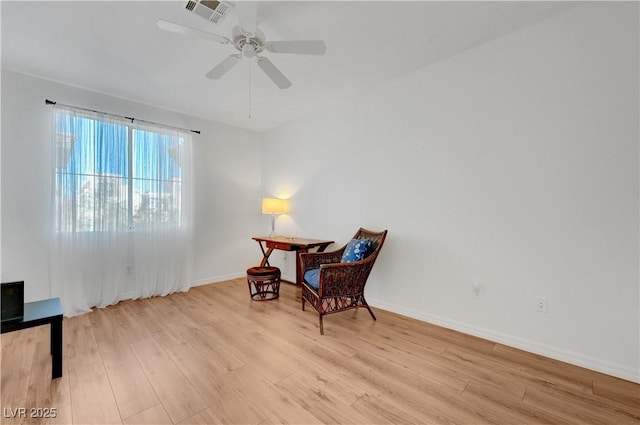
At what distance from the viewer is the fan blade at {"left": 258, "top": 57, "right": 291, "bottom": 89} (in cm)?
206

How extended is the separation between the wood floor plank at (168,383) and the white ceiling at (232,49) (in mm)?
2573

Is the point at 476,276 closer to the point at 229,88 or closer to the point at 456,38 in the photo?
the point at 456,38

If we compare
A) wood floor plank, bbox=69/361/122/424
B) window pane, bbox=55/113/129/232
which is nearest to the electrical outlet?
wood floor plank, bbox=69/361/122/424

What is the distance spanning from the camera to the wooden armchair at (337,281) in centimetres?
263

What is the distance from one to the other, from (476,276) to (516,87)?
5.44 feet

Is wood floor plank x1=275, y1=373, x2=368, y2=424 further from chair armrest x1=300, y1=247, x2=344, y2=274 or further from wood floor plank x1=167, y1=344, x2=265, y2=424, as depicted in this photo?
chair armrest x1=300, y1=247, x2=344, y2=274

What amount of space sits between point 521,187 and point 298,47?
2075 millimetres

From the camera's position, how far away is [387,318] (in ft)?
9.64

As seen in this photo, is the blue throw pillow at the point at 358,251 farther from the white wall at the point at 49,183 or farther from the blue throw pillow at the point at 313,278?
the white wall at the point at 49,183

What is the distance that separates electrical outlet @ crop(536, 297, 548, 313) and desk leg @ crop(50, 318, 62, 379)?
3.51 m

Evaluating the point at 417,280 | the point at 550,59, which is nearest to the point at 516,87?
the point at 550,59

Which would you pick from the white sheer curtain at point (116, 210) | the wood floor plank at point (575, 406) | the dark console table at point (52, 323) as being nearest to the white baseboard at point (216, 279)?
the white sheer curtain at point (116, 210)

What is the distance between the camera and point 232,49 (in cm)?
247

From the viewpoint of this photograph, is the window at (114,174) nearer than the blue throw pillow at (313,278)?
No
